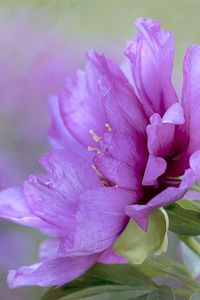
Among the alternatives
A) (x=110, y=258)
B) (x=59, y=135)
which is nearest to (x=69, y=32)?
(x=59, y=135)

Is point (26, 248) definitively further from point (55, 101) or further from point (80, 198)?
point (80, 198)

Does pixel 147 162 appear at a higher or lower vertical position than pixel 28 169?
higher

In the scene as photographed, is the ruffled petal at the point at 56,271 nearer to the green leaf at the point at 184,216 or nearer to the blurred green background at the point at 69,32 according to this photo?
the green leaf at the point at 184,216

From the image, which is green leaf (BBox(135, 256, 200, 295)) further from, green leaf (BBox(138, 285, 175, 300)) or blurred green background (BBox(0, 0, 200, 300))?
blurred green background (BBox(0, 0, 200, 300))

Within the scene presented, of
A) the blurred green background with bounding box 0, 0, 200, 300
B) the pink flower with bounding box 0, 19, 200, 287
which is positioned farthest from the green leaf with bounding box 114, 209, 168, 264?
the blurred green background with bounding box 0, 0, 200, 300

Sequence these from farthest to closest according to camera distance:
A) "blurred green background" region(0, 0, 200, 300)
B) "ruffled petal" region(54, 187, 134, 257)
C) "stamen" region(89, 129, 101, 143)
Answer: "blurred green background" region(0, 0, 200, 300)
"stamen" region(89, 129, 101, 143)
"ruffled petal" region(54, 187, 134, 257)

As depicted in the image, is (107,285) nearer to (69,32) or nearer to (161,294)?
(161,294)

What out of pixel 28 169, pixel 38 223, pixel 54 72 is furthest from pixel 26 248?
pixel 38 223
